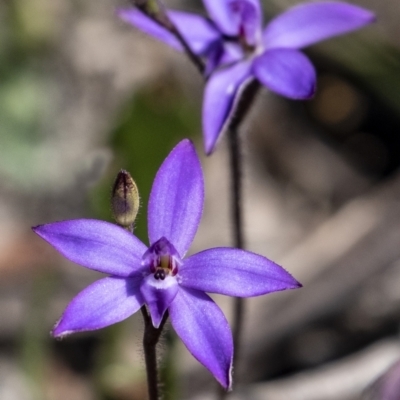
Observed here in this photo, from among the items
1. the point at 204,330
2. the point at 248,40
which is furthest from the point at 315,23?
the point at 204,330

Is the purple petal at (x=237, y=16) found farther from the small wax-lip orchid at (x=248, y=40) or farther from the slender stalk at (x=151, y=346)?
the slender stalk at (x=151, y=346)

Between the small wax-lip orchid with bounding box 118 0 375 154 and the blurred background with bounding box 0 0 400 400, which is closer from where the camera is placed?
the small wax-lip orchid with bounding box 118 0 375 154

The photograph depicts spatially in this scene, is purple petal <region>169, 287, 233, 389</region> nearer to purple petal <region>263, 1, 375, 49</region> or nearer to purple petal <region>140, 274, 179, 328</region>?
purple petal <region>140, 274, 179, 328</region>

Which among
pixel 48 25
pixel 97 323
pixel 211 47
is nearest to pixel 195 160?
pixel 97 323

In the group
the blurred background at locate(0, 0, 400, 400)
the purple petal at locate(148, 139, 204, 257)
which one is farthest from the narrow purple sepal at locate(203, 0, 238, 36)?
the purple petal at locate(148, 139, 204, 257)

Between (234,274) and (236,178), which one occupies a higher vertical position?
(234,274)

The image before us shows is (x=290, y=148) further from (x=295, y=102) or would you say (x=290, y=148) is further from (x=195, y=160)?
(x=195, y=160)

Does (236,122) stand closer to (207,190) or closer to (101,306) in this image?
(101,306)
